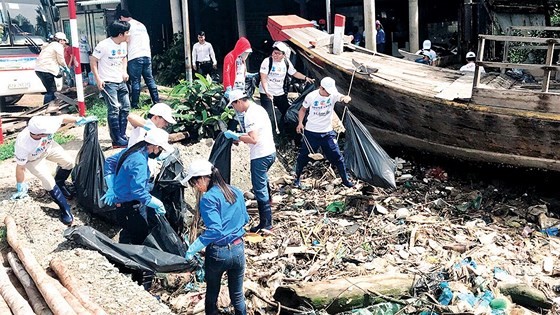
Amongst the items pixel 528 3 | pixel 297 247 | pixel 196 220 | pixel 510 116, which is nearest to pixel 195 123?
pixel 196 220

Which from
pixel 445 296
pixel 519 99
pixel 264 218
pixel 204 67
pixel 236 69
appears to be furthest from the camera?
pixel 204 67

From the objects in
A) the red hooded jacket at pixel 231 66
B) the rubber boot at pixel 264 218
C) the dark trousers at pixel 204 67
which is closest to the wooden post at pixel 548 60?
the rubber boot at pixel 264 218

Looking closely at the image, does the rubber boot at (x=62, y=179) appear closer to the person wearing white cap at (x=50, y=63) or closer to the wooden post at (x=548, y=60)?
the wooden post at (x=548, y=60)

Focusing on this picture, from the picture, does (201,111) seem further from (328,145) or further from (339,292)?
(339,292)

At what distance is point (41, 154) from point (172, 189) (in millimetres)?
1336

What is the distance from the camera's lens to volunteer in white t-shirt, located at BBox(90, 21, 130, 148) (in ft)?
21.9

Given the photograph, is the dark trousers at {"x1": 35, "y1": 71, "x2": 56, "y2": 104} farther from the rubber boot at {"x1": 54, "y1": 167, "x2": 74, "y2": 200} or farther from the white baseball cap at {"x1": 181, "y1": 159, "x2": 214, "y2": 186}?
the white baseball cap at {"x1": 181, "y1": 159, "x2": 214, "y2": 186}

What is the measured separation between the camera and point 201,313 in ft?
15.5

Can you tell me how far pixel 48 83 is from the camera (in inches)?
428

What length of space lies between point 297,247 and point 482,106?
270 centimetres

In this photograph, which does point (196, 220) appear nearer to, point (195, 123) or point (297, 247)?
point (297, 247)

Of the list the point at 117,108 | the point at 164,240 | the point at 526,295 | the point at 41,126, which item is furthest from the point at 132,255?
the point at 526,295

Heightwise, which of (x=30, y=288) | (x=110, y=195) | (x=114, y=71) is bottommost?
(x=30, y=288)

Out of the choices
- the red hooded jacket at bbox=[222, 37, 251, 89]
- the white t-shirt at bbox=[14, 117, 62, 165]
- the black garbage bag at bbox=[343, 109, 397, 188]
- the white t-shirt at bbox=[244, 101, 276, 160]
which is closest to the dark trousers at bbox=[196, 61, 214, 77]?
the red hooded jacket at bbox=[222, 37, 251, 89]
